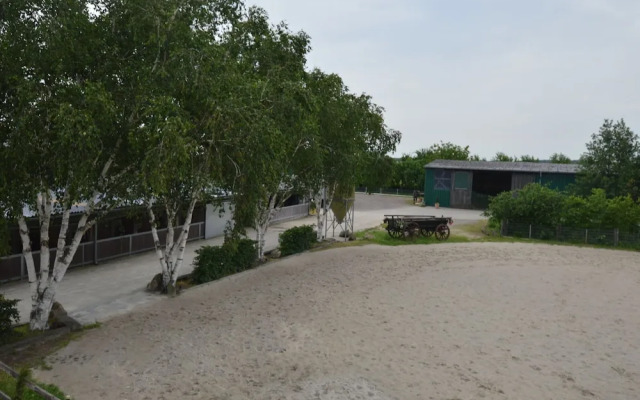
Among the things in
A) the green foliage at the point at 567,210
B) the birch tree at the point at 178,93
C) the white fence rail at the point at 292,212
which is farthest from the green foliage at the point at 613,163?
the birch tree at the point at 178,93

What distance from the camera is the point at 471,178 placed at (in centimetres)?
4412

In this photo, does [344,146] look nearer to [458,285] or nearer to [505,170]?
[458,285]

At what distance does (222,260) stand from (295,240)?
5433 millimetres

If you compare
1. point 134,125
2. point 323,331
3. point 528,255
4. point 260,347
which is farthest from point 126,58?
point 528,255

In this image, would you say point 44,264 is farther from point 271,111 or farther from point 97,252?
point 97,252

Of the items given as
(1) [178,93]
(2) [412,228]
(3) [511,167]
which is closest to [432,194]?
(3) [511,167]

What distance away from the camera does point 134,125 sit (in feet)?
33.8

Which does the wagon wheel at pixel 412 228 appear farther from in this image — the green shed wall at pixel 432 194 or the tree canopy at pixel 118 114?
the green shed wall at pixel 432 194

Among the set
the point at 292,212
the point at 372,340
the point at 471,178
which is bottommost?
the point at 372,340

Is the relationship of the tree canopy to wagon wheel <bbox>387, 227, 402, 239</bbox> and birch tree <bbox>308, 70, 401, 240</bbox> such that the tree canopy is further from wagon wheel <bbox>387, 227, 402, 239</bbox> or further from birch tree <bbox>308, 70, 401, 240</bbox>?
wagon wheel <bbox>387, 227, 402, 239</bbox>

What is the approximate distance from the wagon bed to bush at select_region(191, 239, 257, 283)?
9.75 m

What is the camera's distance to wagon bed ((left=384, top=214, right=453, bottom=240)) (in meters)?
25.6

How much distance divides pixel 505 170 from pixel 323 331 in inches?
1402

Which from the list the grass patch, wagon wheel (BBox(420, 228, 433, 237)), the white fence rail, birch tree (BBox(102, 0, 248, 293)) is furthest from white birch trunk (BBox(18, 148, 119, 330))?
the white fence rail
